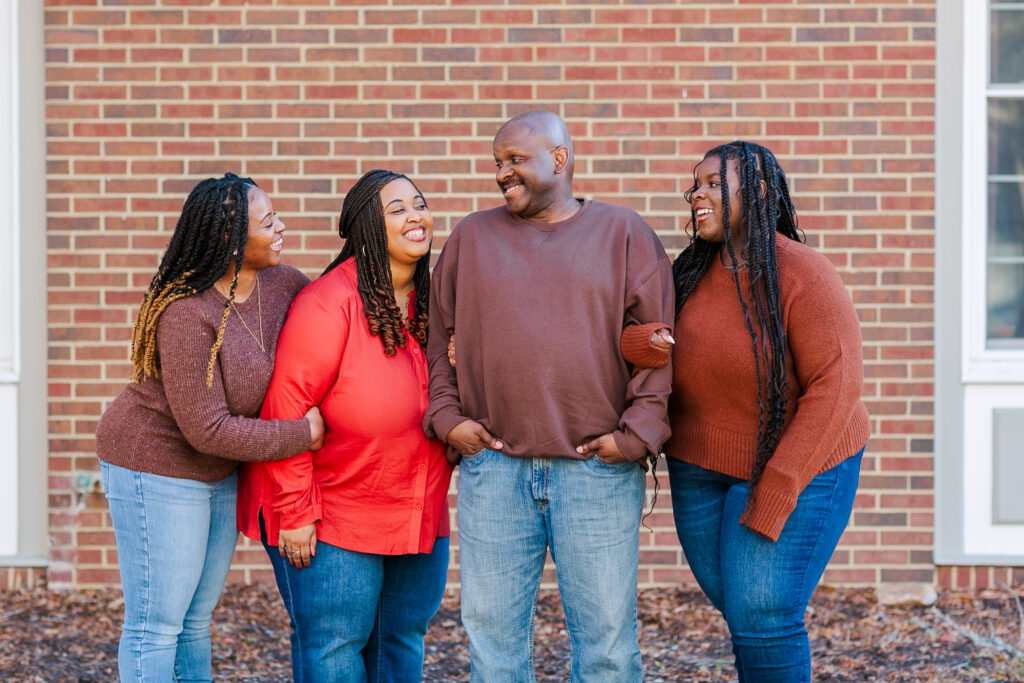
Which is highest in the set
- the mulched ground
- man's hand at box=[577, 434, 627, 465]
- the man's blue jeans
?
man's hand at box=[577, 434, 627, 465]

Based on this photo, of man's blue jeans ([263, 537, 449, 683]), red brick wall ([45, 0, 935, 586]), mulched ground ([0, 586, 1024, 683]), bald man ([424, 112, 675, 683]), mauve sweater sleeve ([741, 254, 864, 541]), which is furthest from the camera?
red brick wall ([45, 0, 935, 586])

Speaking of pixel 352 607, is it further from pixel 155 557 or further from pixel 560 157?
pixel 560 157

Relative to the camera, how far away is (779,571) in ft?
8.41

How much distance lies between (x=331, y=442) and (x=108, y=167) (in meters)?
2.54

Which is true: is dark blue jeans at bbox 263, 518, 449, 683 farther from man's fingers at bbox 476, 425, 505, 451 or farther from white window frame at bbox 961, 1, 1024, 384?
white window frame at bbox 961, 1, 1024, 384

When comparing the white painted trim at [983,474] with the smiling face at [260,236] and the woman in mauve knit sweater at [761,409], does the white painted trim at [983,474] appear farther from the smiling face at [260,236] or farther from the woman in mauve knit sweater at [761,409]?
the smiling face at [260,236]

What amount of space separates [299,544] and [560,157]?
126 centimetres

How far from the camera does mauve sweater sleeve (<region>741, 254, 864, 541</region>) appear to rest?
2502mm

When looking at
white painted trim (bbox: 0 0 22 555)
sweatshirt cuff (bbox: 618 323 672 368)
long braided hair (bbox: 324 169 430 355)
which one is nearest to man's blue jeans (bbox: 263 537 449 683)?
long braided hair (bbox: 324 169 430 355)

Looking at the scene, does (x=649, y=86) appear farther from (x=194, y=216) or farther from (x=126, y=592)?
(x=126, y=592)

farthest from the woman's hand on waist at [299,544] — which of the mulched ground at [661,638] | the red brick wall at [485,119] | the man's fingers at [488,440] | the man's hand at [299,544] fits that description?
the red brick wall at [485,119]

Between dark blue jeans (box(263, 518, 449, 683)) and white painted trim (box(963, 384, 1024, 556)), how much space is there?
2.88m

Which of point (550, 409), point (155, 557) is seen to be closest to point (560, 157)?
point (550, 409)

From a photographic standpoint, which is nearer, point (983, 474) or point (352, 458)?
point (352, 458)
